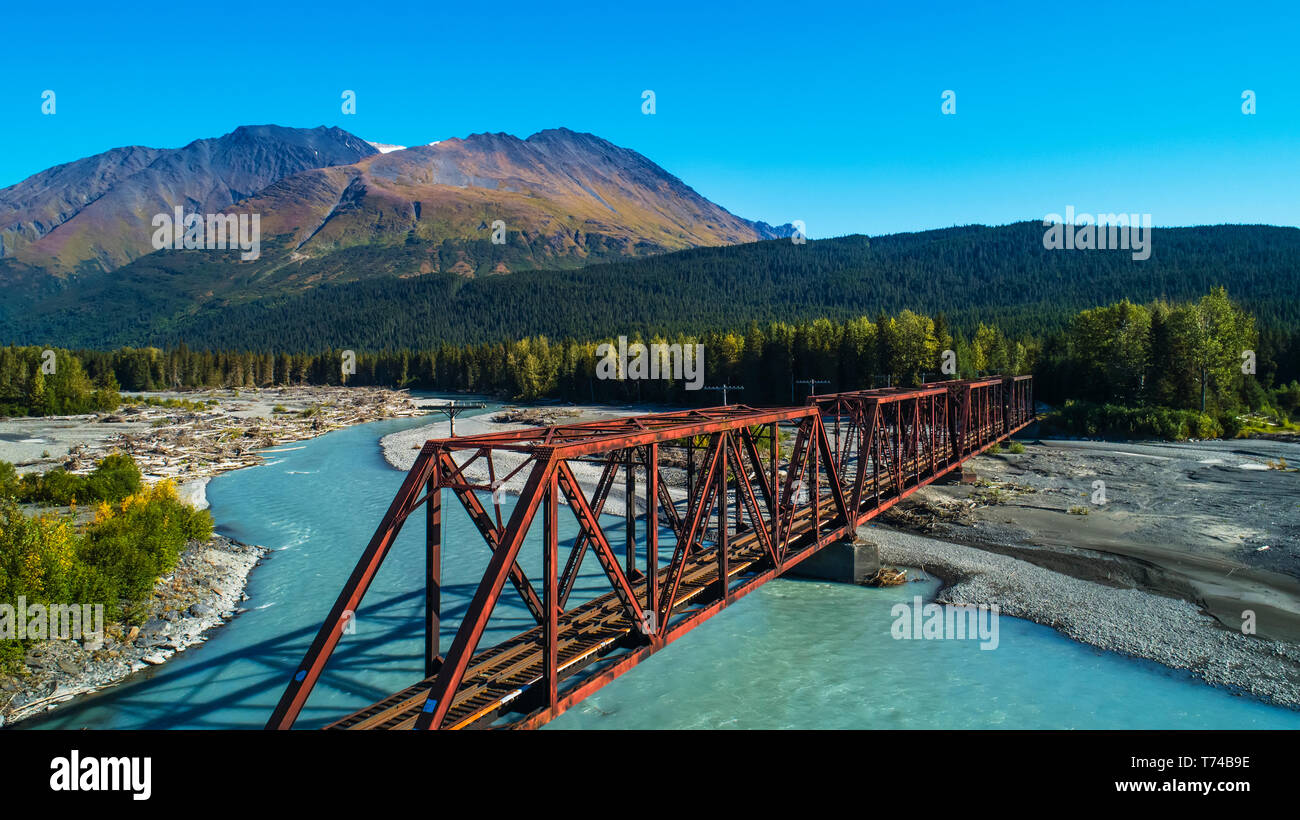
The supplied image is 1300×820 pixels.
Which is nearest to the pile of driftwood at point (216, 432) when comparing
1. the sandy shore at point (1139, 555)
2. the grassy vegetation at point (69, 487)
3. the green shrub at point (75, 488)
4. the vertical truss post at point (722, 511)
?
the grassy vegetation at point (69, 487)

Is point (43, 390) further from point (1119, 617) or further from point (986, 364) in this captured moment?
point (986, 364)

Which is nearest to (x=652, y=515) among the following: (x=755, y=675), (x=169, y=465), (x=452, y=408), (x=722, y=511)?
(x=722, y=511)

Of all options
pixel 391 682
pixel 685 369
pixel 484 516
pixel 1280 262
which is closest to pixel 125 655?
pixel 391 682

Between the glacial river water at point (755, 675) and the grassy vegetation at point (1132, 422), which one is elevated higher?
the grassy vegetation at point (1132, 422)

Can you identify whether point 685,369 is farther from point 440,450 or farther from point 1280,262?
point 1280,262

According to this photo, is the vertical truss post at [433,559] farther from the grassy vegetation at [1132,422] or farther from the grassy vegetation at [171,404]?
the grassy vegetation at [171,404]

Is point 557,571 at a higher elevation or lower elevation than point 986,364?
lower
